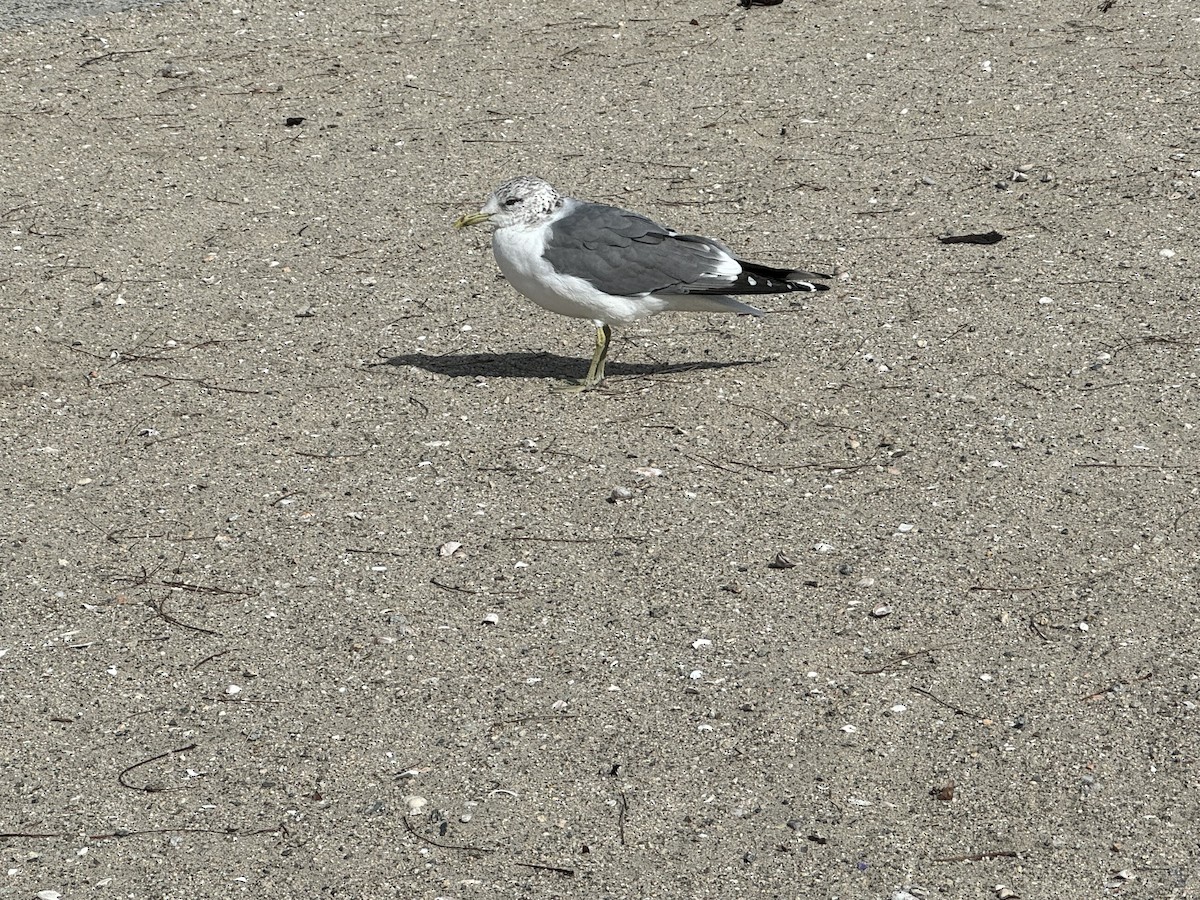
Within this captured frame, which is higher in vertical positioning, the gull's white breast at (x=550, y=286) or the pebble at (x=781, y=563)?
the gull's white breast at (x=550, y=286)

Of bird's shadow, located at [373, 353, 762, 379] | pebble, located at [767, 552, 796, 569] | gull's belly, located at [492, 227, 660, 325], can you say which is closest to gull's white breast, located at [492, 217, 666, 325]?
gull's belly, located at [492, 227, 660, 325]

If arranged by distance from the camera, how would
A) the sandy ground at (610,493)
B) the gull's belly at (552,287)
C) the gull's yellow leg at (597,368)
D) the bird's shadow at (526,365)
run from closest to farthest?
the sandy ground at (610,493) → the gull's belly at (552,287) → the gull's yellow leg at (597,368) → the bird's shadow at (526,365)

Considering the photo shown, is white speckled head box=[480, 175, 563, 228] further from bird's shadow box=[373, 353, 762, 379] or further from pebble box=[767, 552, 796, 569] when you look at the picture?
pebble box=[767, 552, 796, 569]

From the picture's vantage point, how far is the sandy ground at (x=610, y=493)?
137 inches

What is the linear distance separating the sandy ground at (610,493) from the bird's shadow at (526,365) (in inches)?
1.0

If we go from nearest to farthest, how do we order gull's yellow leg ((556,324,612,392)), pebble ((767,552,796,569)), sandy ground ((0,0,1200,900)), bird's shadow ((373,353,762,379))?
sandy ground ((0,0,1200,900)) < pebble ((767,552,796,569)) < gull's yellow leg ((556,324,612,392)) < bird's shadow ((373,353,762,379))

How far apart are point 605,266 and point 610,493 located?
113 centimetres

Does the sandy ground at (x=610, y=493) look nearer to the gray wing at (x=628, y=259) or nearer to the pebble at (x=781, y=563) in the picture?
the pebble at (x=781, y=563)

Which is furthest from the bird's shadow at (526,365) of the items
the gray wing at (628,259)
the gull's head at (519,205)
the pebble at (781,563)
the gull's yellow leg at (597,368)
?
the pebble at (781,563)

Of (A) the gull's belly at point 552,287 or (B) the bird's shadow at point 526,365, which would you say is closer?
(A) the gull's belly at point 552,287

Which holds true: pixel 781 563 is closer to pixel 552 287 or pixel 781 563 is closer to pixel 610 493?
pixel 610 493

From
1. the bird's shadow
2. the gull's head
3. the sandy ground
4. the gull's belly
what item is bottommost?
the bird's shadow

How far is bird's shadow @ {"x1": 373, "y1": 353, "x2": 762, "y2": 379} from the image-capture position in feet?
19.6

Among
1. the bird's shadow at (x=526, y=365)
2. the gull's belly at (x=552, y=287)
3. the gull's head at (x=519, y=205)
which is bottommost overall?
the bird's shadow at (x=526, y=365)
